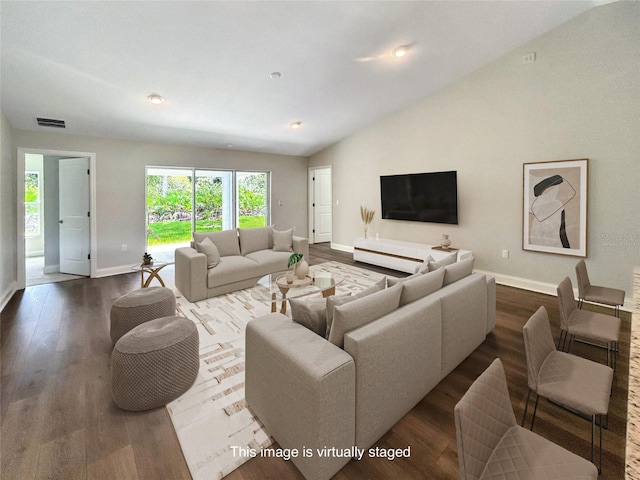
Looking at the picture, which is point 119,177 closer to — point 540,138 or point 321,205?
point 321,205

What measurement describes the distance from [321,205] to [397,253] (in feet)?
12.0

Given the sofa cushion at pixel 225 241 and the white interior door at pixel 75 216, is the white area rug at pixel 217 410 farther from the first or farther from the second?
the white interior door at pixel 75 216

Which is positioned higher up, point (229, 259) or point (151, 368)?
point (229, 259)

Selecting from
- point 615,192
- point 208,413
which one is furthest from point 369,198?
point 208,413

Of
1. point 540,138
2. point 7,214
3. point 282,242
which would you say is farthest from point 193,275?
point 540,138

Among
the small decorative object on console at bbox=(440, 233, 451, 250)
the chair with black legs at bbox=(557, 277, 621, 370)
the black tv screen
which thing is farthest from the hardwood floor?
the black tv screen

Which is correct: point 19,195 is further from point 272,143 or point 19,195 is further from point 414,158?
point 414,158

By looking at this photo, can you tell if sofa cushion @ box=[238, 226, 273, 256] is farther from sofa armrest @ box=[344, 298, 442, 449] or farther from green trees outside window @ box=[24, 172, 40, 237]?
green trees outside window @ box=[24, 172, 40, 237]

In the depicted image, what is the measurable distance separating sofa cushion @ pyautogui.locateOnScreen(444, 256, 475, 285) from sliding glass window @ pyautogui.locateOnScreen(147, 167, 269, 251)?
18.0 feet

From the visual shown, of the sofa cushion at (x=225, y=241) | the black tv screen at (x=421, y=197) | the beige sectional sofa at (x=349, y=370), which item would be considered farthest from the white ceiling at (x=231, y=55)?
the beige sectional sofa at (x=349, y=370)

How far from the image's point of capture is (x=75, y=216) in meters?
5.22

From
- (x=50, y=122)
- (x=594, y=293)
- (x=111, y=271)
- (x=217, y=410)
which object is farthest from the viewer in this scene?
(x=111, y=271)

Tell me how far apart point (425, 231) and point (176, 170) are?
5207 mm

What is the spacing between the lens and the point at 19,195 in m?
4.46
